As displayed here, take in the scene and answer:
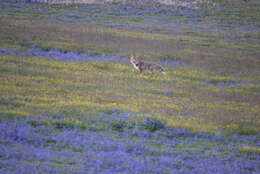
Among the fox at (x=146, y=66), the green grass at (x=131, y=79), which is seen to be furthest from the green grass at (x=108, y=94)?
the fox at (x=146, y=66)

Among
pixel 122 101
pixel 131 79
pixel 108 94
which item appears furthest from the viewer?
pixel 131 79

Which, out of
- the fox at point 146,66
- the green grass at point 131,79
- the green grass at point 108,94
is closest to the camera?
the green grass at point 108,94

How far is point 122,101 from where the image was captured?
18688mm

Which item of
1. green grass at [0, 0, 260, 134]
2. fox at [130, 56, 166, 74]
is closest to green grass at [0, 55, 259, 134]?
green grass at [0, 0, 260, 134]

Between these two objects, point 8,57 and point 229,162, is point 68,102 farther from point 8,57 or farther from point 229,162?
point 8,57

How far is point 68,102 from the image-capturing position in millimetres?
17453

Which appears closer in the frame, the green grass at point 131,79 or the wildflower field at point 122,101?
the wildflower field at point 122,101

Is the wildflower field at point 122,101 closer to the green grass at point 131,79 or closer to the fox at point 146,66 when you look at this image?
the green grass at point 131,79

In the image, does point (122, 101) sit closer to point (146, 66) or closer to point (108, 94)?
point (108, 94)

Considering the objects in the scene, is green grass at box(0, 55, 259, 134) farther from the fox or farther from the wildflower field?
the fox

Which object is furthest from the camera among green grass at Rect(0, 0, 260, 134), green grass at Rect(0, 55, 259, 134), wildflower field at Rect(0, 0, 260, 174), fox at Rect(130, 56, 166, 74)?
fox at Rect(130, 56, 166, 74)

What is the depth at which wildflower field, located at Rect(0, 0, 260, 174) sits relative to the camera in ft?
39.4

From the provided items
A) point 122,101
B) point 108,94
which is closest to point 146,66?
point 108,94

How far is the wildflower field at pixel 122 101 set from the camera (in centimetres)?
1202
